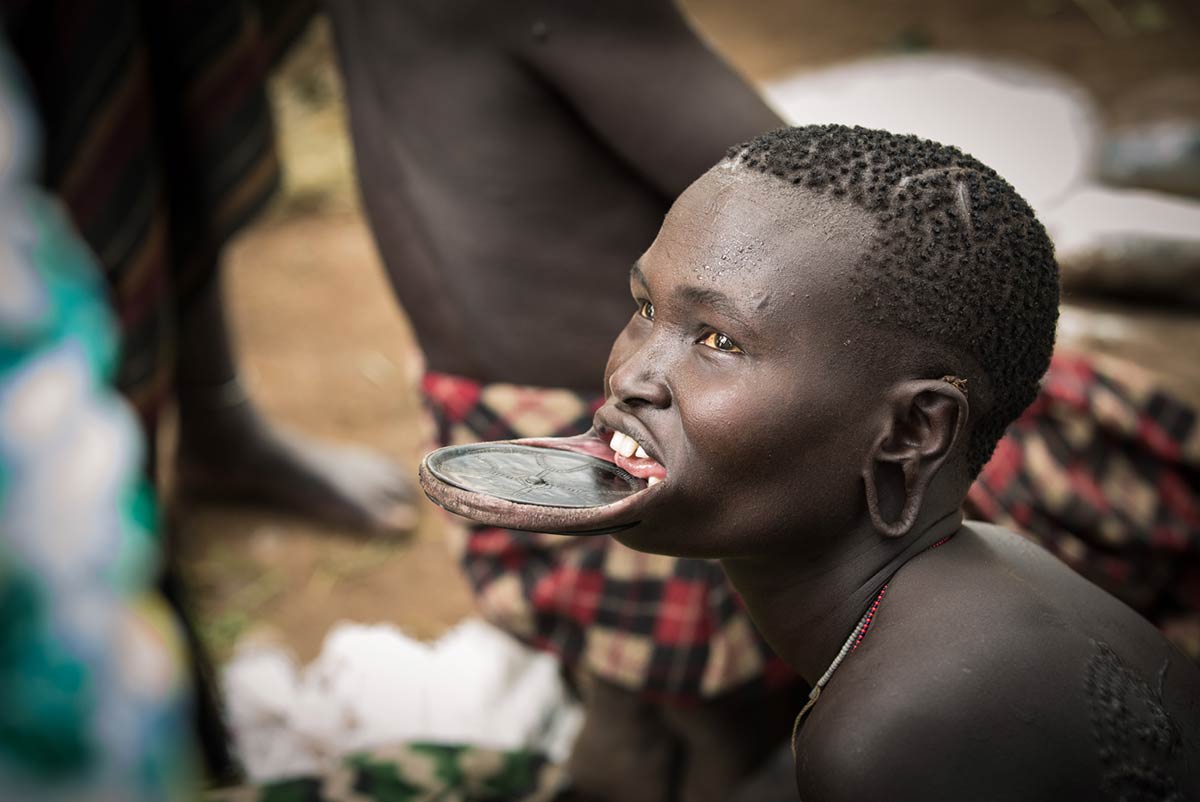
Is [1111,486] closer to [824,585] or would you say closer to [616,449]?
[824,585]

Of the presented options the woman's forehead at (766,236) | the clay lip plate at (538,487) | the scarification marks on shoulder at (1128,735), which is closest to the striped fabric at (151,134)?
the clay lip plate at (538,487)

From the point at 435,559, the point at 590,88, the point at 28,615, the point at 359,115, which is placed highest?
the point at 590,88

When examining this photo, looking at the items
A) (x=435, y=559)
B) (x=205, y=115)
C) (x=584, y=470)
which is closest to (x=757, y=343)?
(x=584, y=470)

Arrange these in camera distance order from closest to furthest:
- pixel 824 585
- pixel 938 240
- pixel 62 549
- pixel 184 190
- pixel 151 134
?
pixel 938 240 → pixel 824 585 → pixel 62 549 → pixel 151 134 → pixel 184 190

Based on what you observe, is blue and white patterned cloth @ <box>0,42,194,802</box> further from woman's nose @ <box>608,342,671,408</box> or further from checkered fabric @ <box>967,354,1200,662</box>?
checkered fabric @ <box>967,354,1200,662</box>

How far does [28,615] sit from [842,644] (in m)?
0.99

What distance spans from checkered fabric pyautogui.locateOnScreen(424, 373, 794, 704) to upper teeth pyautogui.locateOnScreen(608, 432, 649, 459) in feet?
2.24

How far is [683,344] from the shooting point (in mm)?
1214

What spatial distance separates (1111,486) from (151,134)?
191cm

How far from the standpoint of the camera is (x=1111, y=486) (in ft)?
7.08

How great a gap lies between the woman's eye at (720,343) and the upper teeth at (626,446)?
0.12 meters

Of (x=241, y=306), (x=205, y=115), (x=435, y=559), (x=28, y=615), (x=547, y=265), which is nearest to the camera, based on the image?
(x=28, y=615)

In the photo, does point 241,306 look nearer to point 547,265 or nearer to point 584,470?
point 547,265

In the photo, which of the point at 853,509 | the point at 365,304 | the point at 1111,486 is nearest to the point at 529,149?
the point at 853,509
